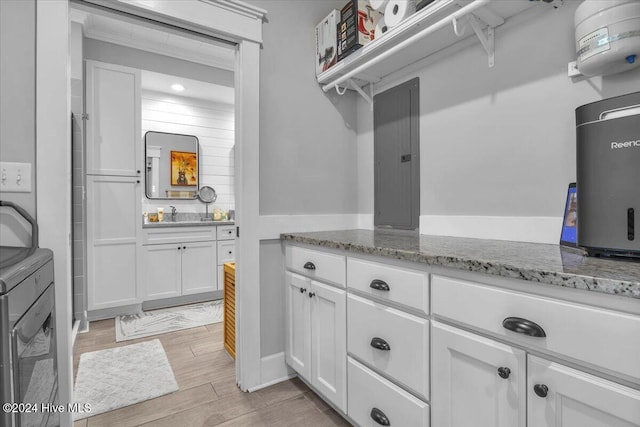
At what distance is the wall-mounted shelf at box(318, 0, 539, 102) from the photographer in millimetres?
1357

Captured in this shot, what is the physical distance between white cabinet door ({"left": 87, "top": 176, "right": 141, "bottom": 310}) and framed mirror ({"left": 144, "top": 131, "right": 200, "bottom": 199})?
79 cm

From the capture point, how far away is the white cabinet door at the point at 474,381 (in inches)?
34.3

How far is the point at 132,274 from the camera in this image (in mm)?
3240

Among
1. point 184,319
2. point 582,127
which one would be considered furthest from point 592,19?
point 184,319

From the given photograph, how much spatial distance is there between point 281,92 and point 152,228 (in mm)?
2219

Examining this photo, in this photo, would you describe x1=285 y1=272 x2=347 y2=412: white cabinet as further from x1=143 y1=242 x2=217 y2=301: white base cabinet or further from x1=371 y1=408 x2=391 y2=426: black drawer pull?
x1=143 y1=242 x2=217 y2=301: white base cabinet

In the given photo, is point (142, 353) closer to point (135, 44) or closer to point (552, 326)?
point (552, 326)

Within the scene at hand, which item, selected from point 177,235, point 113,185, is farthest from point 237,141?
point 177,235

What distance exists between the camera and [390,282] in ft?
4.08

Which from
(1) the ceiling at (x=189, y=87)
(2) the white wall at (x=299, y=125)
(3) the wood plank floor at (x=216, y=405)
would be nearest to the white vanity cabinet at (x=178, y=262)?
(3) the wood plank floor at (x=216, y=405)

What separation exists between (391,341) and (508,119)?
1118 millimetres

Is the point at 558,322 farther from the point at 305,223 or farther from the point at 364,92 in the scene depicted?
the point at 364,92

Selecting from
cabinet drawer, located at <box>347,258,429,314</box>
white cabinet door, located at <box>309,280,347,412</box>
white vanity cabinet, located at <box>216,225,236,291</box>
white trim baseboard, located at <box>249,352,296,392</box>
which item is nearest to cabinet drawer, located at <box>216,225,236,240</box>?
white vanity cabinet, located at <box>216,225,236,291</box>

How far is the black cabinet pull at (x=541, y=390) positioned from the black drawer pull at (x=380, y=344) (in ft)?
1.69
